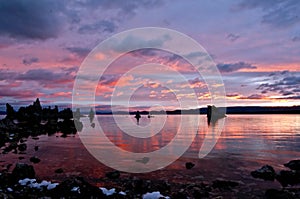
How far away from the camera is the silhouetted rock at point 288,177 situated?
1891 cm

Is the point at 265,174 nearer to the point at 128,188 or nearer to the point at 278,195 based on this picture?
the point at 278,195

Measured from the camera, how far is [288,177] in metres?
20.2

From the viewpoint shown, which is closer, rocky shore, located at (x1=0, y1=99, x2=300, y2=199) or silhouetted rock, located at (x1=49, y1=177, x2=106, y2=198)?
silhouetted rock, located at (x1=49, y1=177, x2=106, y2=198)

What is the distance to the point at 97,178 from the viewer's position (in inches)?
792

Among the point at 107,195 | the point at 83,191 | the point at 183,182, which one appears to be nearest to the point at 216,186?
the point at 183,182

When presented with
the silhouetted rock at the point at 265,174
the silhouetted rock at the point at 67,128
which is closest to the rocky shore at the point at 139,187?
the silhouetted rock at the point at 265,174

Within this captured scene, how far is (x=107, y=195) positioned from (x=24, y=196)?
15.3 feet

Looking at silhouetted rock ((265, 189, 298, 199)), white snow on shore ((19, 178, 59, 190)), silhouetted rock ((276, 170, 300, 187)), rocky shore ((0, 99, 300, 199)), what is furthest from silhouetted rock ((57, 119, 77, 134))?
silhouetted rock ((265, 189, 298, 199))

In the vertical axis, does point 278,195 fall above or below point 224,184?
above

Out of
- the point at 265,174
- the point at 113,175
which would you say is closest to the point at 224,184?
the point at 265,174

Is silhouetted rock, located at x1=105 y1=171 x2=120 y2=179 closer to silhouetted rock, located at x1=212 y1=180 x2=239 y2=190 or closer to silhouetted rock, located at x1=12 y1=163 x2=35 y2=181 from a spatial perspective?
silhouetted rock, located at x1=12 y1=163 x2=35 y2=181

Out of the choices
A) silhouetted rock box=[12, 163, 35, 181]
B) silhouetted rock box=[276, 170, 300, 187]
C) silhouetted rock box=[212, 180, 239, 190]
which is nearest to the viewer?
silhouetted rock box=[212, 180, 239, 190]

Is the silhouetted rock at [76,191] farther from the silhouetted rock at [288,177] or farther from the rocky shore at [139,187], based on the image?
the silhouetted rock at [288,177]

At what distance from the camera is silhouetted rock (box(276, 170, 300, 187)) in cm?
1891
